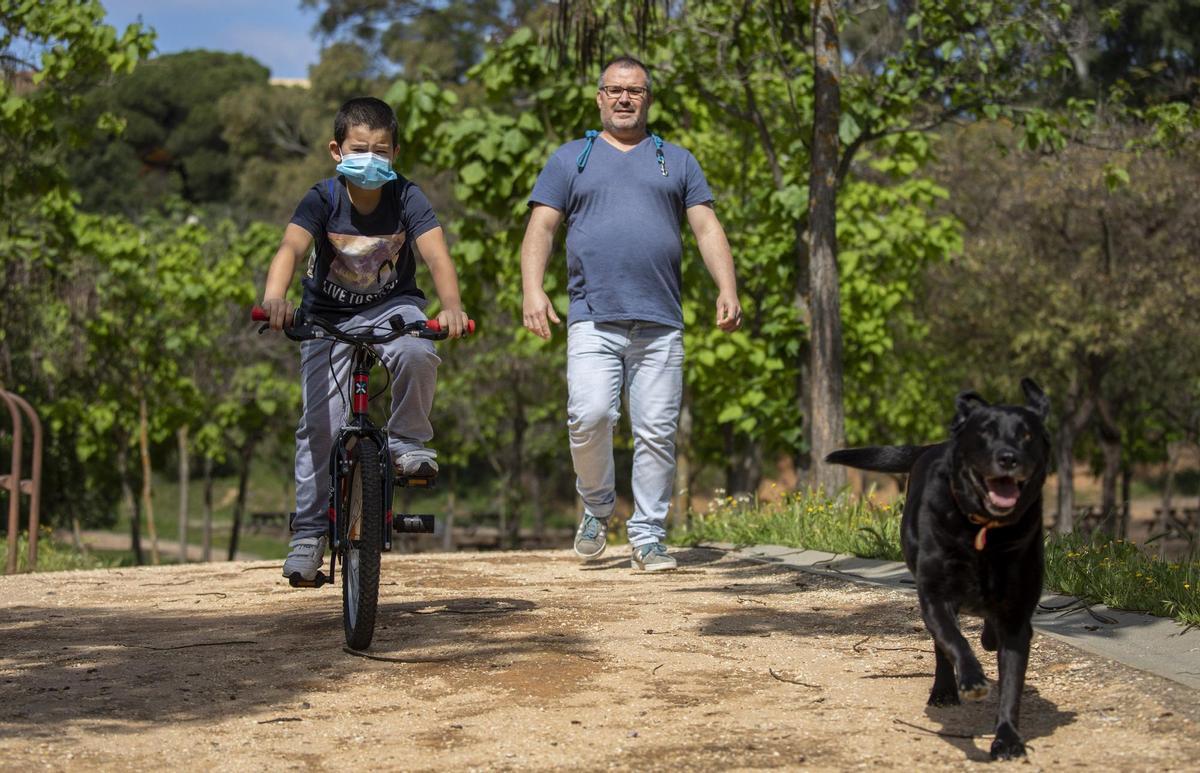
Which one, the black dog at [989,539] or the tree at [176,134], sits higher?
the tree at [176,134]

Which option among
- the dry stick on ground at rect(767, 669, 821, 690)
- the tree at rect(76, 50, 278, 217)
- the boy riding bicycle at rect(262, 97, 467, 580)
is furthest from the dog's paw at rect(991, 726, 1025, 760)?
A: the tree at rect(76, 50, 278, 217)

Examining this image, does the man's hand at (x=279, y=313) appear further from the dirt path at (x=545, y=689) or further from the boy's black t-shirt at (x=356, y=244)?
the dirt path at (x=545, y=689)

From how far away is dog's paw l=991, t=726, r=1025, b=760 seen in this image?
3.80 metres

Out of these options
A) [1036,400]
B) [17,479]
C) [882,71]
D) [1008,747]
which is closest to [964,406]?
[1036,400]

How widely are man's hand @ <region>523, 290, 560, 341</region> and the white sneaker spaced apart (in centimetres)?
176

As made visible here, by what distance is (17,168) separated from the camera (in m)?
14.8

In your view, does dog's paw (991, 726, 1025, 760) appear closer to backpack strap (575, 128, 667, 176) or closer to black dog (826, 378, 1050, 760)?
black dog (826, 378, 1050, 760)

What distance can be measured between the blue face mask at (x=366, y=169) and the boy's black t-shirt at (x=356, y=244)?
0.58ft

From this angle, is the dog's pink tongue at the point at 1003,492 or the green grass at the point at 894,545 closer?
the dog's pink tongue at the point at 1003,492

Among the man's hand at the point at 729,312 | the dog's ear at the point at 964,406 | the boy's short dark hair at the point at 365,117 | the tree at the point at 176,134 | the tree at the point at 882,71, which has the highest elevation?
the tree at the point at 176,134

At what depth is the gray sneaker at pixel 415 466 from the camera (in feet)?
18.8

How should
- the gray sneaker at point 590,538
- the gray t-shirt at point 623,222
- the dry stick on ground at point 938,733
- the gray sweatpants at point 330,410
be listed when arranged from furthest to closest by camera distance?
1. the gray sneaker at point 590,538
2. the gray t-shirt at point 623,222
3. the gray sweatpants at point 330,410
4. the dry stick on ground at point 938,733

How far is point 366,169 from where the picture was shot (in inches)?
226

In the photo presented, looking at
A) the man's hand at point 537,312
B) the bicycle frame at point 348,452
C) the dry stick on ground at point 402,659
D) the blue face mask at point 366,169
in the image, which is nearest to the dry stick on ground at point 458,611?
the bicycle frame at point 348,452
